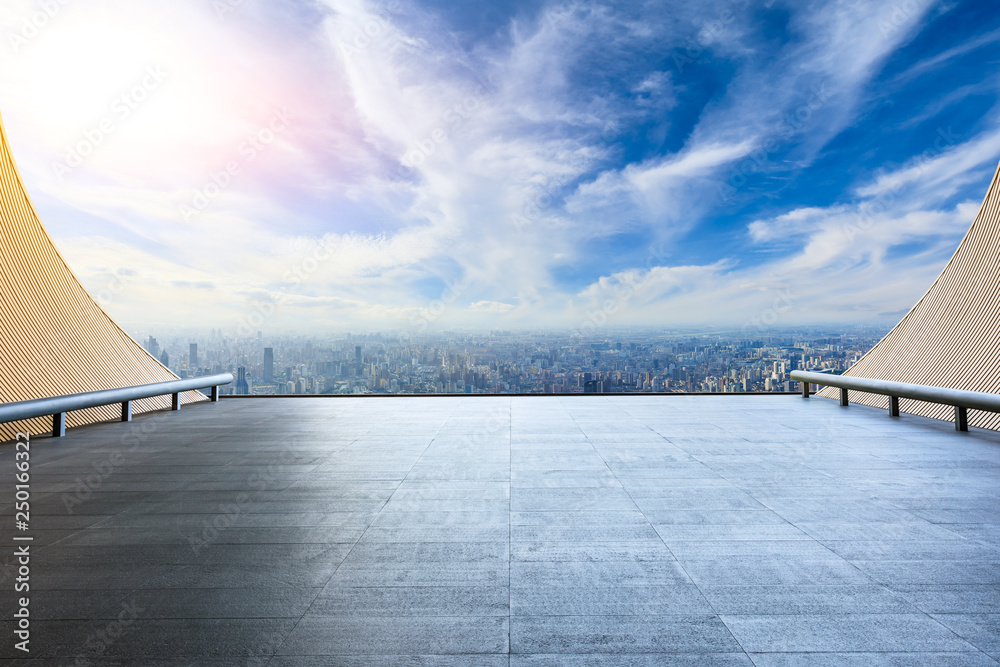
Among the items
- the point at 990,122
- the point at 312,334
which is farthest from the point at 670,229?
the point at 312,334

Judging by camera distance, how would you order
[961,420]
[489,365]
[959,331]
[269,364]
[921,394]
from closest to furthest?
[961,420], [921,394], [959,331], [269,364], [489,365]

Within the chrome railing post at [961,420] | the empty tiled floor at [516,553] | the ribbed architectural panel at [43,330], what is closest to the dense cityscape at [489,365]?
the ribbed architectural panel at [43,330]

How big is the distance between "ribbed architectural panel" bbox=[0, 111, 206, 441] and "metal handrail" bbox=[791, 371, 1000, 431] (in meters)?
11.6

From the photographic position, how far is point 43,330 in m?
7.00

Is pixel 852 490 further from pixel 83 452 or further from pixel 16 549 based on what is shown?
pixel 83 452

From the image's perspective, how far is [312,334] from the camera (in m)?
12.5

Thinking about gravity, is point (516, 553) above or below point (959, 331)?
below

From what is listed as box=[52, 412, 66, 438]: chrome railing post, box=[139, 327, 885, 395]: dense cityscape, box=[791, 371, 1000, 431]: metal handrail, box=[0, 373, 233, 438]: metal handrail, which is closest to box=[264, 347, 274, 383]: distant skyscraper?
box=[139, 327, 885, 395]: dense cityscape

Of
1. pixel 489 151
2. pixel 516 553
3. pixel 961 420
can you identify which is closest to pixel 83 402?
pixel 516 553

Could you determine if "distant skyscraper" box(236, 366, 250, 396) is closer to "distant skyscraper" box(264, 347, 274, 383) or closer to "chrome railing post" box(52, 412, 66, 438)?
"distant skyscraper" box(264, 347, 274, 383)

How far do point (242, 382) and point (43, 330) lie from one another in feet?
10.9

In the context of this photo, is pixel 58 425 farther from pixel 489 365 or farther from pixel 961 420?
pixel 961 420

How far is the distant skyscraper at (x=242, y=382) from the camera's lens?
381 inches

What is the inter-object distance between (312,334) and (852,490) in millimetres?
11844
